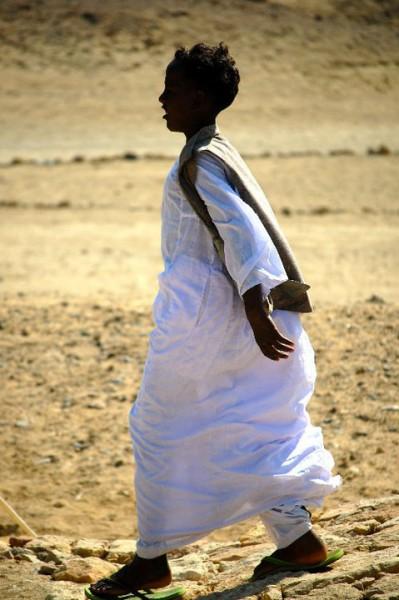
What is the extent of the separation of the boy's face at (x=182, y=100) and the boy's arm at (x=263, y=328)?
1.91ft

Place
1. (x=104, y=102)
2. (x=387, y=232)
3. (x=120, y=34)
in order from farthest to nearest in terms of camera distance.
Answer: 1. (x=120, y=34)
2. (x=104, y=102)
3. (x=387, y=232)

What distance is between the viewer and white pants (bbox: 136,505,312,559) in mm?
3600

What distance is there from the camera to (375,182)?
16234 millimetres

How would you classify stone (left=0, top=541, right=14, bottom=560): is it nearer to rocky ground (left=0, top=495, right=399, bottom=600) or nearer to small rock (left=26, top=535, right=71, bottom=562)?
rocky ground (left=0, top=495, right=399, bottom=600)

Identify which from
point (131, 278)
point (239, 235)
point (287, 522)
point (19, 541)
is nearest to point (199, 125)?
point (239, 235)

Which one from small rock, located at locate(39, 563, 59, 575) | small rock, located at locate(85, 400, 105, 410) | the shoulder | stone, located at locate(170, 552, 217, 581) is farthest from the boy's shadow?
small rock, located at locate(85, 400, 105, 410)

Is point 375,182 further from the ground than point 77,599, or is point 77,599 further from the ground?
point 77,599

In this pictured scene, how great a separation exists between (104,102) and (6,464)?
21.8 meters

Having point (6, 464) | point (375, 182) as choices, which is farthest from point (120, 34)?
point (6, 464)

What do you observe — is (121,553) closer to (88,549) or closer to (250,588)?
(88,549)

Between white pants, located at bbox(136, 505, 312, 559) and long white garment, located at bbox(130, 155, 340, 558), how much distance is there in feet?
0.09

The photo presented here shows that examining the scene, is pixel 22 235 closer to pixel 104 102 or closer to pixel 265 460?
pixel 265 460

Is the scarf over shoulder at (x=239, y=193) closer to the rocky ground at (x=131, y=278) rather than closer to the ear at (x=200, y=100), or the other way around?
the ear at (x=200, y=100)

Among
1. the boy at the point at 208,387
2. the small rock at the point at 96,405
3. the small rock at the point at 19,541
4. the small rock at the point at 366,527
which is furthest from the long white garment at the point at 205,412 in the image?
the small rock at the point at 96,405
